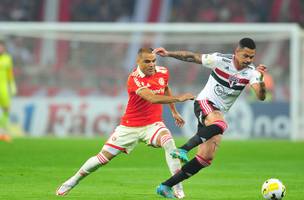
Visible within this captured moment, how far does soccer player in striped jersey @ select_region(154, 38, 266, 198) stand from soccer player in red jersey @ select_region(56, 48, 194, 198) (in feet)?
1.56

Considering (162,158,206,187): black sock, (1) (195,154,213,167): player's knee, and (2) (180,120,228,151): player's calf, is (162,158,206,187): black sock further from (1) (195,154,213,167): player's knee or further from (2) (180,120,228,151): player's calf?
(2) (180,120,228,151): player's calf

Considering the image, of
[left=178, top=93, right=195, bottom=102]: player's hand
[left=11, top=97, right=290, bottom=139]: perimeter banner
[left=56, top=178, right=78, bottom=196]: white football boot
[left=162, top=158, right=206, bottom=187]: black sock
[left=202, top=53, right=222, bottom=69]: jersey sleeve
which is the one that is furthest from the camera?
[left=11, top=97, right=290, bottom=139]: perimeter banner

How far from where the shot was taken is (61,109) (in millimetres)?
27078

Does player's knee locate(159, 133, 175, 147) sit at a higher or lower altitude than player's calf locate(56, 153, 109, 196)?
higher

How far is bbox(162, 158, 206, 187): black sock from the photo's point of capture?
37.6 ft

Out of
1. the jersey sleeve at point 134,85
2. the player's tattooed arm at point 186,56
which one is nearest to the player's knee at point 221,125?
the player's tattooed arm at point 186,56

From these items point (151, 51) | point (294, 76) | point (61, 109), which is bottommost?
point (61, 109)

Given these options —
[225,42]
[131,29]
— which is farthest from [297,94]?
[131,29]

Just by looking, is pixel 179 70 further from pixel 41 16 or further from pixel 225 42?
pixel 41 16

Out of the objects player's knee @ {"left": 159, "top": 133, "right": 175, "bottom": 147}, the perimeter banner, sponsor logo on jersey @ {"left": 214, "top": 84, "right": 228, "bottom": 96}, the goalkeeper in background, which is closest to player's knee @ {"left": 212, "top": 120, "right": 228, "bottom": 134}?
sponsor logo on jersey @ {"left": 214, "top": 84, "right": 228, "bottom": 96}

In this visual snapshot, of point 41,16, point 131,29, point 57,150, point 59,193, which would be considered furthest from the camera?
point 41,16

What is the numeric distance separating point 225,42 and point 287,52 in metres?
1.89

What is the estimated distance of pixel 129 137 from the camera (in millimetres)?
12281

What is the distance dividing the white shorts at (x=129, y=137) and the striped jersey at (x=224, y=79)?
0.79 metres
